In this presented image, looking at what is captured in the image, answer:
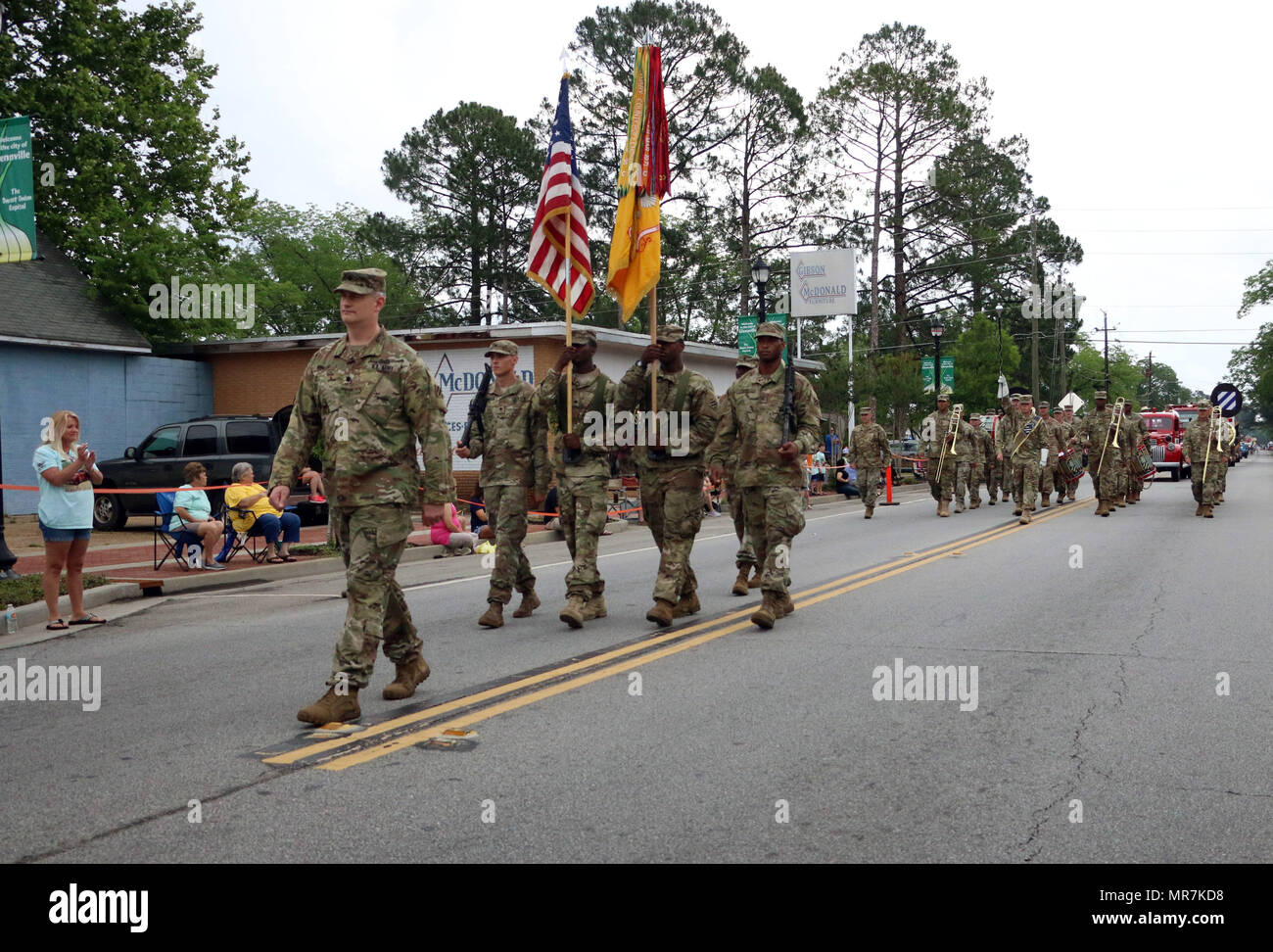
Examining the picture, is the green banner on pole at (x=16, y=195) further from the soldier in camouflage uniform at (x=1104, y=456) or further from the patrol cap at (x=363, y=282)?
the soldier in camouflage uniform at (x=1104, y=456)

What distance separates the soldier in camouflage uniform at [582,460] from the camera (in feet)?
29.2

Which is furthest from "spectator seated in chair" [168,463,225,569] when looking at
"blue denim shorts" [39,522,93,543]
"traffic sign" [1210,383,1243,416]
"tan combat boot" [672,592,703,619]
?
"traffic sign" [1210,383,1243,416]

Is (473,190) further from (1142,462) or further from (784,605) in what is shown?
(784,605)

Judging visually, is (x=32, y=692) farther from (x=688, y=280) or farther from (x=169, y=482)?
(x=688, y=280)

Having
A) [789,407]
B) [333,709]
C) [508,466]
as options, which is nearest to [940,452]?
[789,407]

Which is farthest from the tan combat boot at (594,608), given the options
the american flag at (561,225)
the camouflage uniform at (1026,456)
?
the camouflage uniform at (1026,456)

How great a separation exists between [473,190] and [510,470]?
1525 inches

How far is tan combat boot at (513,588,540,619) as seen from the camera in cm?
960

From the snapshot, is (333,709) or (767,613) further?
(767,613)

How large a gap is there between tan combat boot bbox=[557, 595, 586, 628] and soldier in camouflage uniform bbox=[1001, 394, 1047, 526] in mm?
12577

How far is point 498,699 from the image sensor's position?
6535mm

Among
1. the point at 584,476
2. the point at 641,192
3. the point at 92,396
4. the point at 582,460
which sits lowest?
the point at 584,476

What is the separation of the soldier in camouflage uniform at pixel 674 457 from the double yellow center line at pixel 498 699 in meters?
0.51

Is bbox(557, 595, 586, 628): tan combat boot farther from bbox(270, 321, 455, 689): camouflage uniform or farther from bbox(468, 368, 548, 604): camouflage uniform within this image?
bbox(270, 321, 455, 689): camouflage uniform
